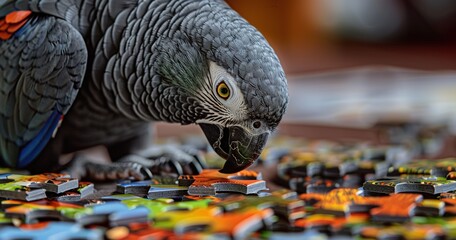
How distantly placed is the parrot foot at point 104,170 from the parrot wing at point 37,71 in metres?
0.16

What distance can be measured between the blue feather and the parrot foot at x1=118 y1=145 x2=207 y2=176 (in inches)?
10.6

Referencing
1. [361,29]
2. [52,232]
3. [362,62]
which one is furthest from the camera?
[361,29]

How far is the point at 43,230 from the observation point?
1.05 metres

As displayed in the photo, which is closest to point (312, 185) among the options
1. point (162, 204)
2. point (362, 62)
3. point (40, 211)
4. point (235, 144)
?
point (235, 144)

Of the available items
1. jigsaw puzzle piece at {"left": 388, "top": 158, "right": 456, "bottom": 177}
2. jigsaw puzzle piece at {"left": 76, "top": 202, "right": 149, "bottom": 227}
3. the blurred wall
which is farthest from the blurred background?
jigsaw puzzle piece at {"left": 76, "top": 202, "right": 149, "bottom": 227}

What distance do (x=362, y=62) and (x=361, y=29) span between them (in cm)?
153

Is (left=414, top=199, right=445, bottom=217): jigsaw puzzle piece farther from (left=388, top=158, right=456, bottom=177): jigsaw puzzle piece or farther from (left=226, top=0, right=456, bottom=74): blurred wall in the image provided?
(left=226, top=0, right=456, bottom=74): blurred wall

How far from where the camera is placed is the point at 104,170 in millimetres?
1713

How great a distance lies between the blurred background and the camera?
3.03 metres

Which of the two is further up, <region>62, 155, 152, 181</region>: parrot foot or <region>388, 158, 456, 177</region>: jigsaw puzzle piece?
<region>62, 155, 152, 181</region>: parrot foot

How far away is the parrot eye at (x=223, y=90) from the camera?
1377 mm

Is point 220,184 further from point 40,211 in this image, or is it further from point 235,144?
point 40,211

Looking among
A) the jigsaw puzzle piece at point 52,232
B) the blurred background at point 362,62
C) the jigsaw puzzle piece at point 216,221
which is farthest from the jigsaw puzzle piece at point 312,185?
the blurred background at point 362,62

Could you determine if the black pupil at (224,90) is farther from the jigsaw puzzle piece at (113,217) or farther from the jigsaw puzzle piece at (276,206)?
the jigsaw puzzle piece at (113,217)
